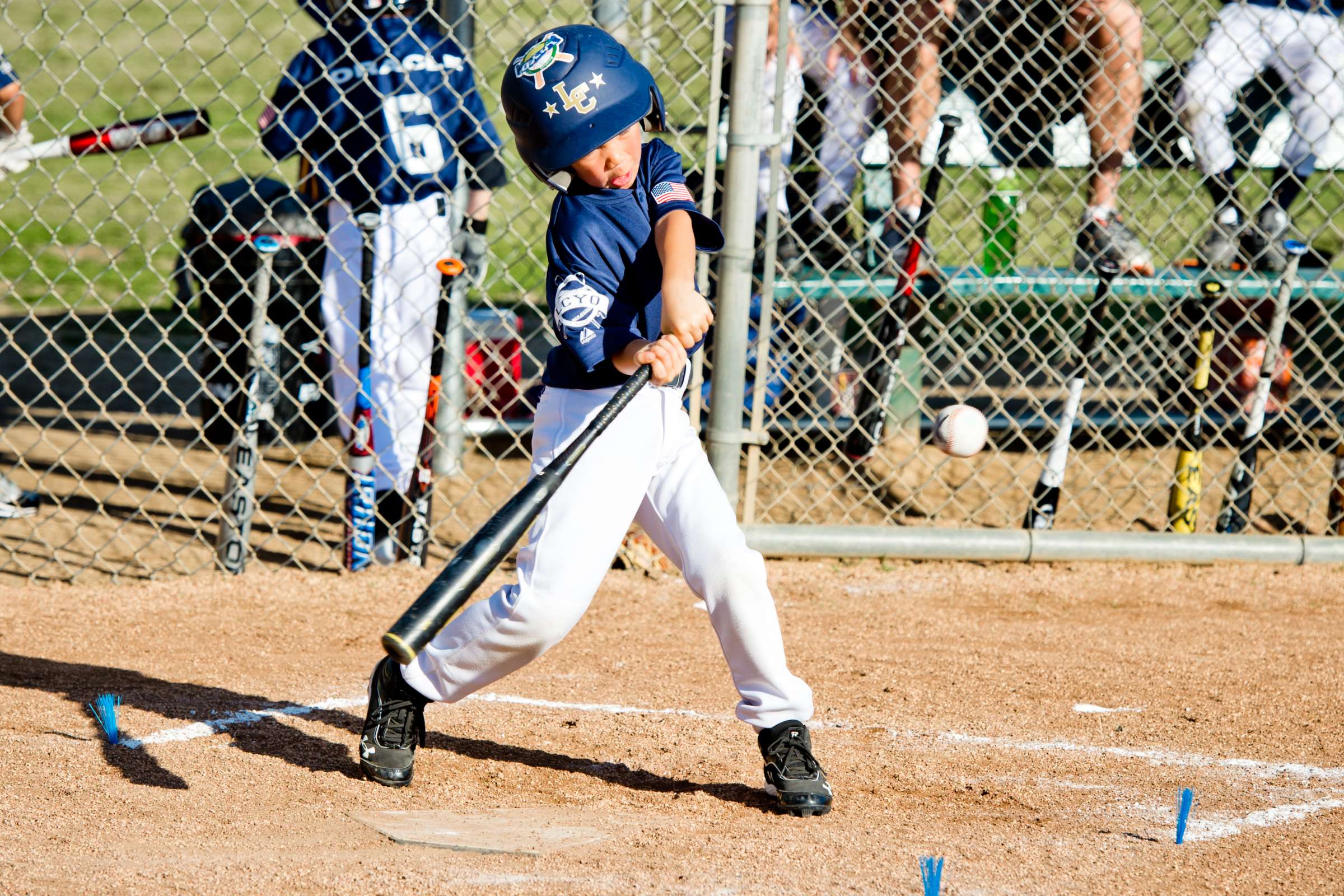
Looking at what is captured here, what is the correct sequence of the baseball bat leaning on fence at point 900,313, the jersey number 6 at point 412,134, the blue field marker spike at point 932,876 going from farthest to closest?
the baseball bat leaning on fence at point 900,313 < the jersey number 6 at point 412,134 < the blue field marker spike at point 932,876

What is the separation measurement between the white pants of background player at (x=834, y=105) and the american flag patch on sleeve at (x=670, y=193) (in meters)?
2.68

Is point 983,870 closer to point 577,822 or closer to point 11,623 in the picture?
point 577,822

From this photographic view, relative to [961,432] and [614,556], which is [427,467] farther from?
[614,556]

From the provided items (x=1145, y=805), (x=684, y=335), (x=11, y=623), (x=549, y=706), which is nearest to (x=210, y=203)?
(x=11, y=623)

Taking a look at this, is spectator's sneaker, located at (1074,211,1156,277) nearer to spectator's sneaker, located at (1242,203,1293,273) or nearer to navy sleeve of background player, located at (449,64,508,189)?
spectator's sneaker, located at (1242,203,1293,273)

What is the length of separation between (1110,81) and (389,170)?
2.70 meters

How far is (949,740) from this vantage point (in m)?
3.00

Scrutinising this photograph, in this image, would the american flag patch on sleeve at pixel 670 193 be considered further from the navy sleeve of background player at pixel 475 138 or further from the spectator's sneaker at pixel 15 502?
the spectator's sneaker at pixel 15 502

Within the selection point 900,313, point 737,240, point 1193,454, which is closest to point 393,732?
point 737,240

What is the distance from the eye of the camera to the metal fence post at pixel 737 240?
3930 millimetres

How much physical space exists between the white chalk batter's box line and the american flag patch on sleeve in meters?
1.23

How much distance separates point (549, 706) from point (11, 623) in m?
1.64

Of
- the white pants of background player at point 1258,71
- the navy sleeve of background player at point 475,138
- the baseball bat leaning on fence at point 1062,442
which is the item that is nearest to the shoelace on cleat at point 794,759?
the baseball bat leaning on fence at point 1062,442

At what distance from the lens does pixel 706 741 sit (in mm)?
2973
